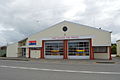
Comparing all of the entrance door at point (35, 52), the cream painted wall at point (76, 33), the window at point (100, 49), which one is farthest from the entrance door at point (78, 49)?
the entrance door at point (35, 52)

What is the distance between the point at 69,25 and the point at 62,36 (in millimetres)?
2356

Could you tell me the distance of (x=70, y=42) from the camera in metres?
27.4

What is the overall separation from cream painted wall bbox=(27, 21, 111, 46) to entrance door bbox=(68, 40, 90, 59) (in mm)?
1307

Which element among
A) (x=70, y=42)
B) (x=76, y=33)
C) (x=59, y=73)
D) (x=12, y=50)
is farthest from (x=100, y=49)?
(x=12, y=50)

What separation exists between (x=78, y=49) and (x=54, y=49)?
4.56m

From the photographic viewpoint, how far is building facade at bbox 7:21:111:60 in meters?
25.7

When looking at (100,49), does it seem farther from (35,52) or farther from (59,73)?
(59,73)

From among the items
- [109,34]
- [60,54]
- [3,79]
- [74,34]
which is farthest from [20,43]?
[3,79]

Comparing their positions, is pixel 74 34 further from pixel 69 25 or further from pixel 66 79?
pixel 66 79

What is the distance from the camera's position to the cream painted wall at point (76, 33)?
25.5 m

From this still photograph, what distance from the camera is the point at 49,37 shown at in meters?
28.5

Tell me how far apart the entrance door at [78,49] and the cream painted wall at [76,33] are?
131cm

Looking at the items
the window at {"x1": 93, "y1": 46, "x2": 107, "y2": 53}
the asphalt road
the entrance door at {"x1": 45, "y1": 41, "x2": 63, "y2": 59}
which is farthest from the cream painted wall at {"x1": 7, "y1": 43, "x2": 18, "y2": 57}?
the asphalt road

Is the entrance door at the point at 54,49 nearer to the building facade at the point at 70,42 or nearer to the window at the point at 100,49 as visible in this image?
the building facade at the point at 70,42
